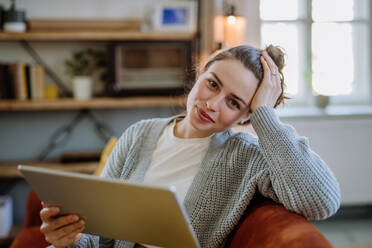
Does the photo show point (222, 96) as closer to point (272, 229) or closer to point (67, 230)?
point (272, 229)

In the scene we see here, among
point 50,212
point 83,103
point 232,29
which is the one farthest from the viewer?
point 83,103

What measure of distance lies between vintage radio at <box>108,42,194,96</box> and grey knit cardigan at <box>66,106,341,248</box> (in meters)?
1.49

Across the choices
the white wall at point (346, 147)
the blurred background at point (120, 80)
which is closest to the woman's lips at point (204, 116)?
the blurred background at point (120, 80)

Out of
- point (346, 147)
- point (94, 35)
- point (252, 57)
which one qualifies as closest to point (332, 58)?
point (346, 147)

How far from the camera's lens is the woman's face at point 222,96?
3.89 feet

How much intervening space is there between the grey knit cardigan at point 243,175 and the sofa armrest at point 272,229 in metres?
0.03

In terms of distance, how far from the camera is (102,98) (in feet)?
9.30

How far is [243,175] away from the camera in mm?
1229

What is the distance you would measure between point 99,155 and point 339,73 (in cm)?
201

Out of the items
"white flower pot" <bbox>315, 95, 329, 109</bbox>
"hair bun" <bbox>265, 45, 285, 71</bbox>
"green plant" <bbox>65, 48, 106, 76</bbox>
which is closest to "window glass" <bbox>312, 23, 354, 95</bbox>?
"white flower pot" <bbox>315, 95, 329, 109</bbox>

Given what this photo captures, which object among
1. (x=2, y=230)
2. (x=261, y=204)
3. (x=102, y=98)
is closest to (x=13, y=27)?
(x=102, y=98)

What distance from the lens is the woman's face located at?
1187 mm

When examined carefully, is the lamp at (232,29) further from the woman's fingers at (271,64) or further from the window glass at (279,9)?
the woman's fingers at (271,64)

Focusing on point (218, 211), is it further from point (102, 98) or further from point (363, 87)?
point (363, 87)
